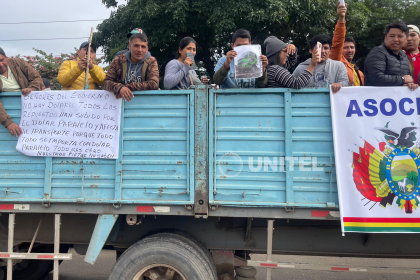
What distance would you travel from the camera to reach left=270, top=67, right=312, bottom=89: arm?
10.2 feet

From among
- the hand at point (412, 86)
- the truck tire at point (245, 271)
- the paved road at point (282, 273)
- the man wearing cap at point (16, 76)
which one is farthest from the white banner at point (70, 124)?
the paved road at point (282, 273)

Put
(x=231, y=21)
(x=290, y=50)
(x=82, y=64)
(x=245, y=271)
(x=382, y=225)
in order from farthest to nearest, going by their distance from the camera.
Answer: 1. (x=231, y=21)
2. (x=82, y=64)
3. (x=290, y=50)
4. (x=245, y=271)
5. (x=382, y=225)

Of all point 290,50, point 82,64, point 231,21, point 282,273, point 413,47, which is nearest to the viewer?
point 290,50

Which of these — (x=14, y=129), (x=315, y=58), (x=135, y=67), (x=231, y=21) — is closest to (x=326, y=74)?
(x=315, y=58)

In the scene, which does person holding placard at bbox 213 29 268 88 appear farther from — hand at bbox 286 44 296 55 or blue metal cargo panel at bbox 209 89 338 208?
hand at bbox 286 44 296 55

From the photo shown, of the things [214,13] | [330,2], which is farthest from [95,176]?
[330,2]

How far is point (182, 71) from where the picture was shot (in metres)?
3.71

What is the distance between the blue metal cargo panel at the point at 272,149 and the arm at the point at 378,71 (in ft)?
2.09

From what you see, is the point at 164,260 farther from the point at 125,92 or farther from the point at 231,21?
the point at 231,21

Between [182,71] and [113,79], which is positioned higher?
[182,71]

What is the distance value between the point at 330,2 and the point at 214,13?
3.10m

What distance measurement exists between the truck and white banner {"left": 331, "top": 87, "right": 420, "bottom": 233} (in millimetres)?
115

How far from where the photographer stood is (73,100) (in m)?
3.40

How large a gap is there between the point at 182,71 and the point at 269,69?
890 millimetres
